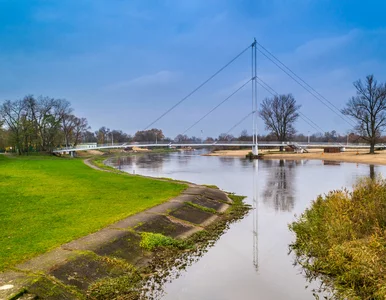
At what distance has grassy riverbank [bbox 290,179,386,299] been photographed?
20.1 feet

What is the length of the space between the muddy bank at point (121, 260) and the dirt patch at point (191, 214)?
6 cm

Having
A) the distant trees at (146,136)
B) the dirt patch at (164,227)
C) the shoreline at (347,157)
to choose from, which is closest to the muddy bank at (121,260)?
the dirt patch at (164,227)

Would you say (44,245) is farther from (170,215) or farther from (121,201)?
(121,201)

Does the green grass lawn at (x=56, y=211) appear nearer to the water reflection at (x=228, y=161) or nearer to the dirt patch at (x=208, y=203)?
the dirt patch at (x=208, y=203)

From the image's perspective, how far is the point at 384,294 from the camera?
17.7 ft

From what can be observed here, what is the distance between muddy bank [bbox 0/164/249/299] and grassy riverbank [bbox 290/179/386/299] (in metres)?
3.12

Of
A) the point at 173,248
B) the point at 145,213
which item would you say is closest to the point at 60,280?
the point at 173,248

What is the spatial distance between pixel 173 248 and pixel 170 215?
105 inches

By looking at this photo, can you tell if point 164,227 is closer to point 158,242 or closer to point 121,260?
point 158,242

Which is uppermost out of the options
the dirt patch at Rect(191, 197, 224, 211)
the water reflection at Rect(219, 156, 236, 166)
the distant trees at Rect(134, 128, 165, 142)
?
the distant trees at Rect(134, 128, 165, 142)

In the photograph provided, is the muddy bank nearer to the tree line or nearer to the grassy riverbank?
the grassy riverbank

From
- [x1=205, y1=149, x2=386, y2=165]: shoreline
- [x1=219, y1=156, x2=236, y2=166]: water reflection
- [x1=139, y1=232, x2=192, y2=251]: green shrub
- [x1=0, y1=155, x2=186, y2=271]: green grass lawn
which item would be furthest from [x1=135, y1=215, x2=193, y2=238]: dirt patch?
[x1=205, y1=149, x2=386, y2=165]: shoreline

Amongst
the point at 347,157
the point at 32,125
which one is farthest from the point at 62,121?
the point at 347,157

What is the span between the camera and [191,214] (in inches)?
497
